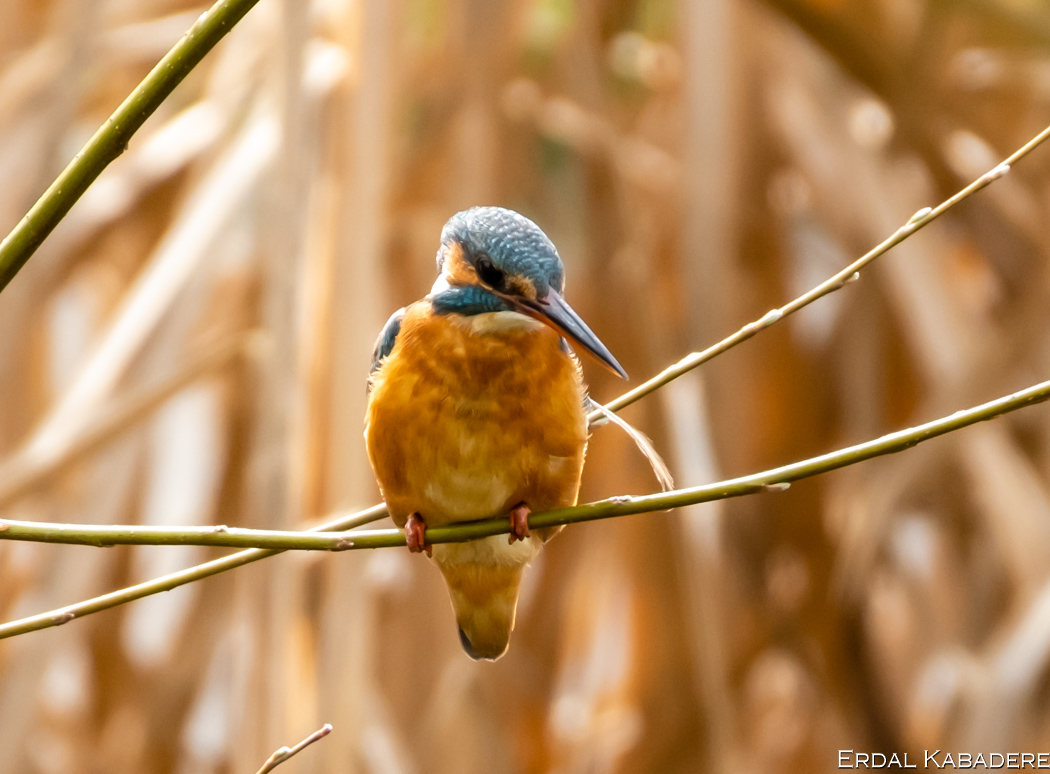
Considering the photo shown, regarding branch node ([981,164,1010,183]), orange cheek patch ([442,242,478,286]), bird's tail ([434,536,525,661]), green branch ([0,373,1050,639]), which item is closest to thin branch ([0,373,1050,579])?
green branch ([0,373,1050,639])

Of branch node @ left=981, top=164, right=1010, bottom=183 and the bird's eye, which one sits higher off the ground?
the bird's eye

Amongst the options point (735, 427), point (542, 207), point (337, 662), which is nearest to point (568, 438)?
point (337, 662)

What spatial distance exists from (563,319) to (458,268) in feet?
0.60

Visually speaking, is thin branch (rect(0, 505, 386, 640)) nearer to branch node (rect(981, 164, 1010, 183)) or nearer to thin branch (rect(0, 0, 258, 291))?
thin branch (rect(0, 0, 258, 291))

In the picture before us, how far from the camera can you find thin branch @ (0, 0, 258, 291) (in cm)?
41

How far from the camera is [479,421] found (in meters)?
0.90

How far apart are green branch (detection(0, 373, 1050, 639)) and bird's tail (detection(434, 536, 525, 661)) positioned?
426mm

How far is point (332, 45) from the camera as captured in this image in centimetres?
187

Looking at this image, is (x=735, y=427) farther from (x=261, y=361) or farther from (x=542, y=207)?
(x=261, y=361)

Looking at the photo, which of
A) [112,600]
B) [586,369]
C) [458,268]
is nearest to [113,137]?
[112,600]

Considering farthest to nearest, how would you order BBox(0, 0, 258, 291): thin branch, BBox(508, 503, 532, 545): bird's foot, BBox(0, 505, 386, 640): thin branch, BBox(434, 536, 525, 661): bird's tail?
BBox(434, 536, 525, 661): bird's tail < BBox(508, 503, 532, 545): bird's foot < BBox(0, 505, 386, 640): thin branch < BBox(0, 0, 258, 291): thin branch

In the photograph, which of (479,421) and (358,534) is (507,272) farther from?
(358,534)

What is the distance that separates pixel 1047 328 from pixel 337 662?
1346 mm

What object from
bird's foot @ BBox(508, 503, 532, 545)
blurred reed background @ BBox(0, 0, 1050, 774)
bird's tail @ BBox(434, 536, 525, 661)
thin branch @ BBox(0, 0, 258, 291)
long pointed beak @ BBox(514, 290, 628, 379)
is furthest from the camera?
blurred reed background @ BBox(0, 0, 1050, 774)
